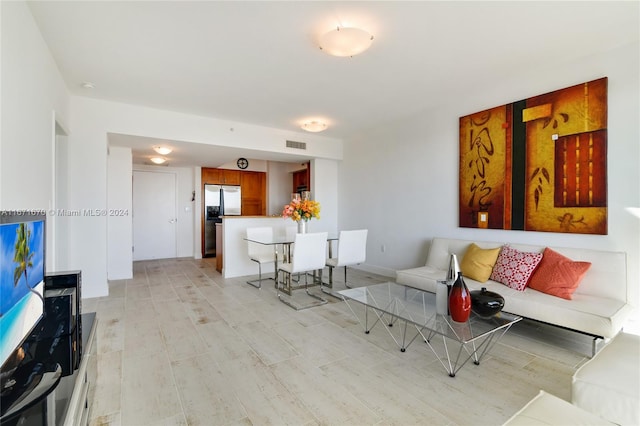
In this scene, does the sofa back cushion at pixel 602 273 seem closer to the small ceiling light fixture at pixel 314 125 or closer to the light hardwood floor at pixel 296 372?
the light hardwood floor at pixel 296 372

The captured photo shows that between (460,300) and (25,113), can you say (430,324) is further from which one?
(25,113)

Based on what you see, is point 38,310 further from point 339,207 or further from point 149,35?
point 339,207

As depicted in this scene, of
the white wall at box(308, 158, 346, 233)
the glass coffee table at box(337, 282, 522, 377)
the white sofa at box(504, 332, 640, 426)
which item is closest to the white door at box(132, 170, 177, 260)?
the white wall at box(308, 158, 346, 233)

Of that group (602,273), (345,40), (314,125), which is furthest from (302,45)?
(602,273)

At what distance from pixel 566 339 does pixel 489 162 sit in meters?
2.01

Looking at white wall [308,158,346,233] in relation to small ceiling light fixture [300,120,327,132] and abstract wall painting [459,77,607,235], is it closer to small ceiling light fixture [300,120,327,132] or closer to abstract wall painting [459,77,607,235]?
small ceiling light fixture [300,120,327,132]

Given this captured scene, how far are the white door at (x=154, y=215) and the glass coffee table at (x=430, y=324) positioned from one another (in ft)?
17.8

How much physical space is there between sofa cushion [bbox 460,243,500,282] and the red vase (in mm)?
1328

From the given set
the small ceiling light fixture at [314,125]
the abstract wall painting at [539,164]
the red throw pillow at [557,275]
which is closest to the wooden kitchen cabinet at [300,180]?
the small ceiling light fixture at [314,125]

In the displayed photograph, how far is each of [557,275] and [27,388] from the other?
3.63 metres

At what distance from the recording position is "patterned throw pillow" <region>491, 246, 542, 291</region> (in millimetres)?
3004

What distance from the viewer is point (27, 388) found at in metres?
1.15

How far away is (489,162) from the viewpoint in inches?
147

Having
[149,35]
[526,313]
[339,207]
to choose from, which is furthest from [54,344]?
[339,207]
